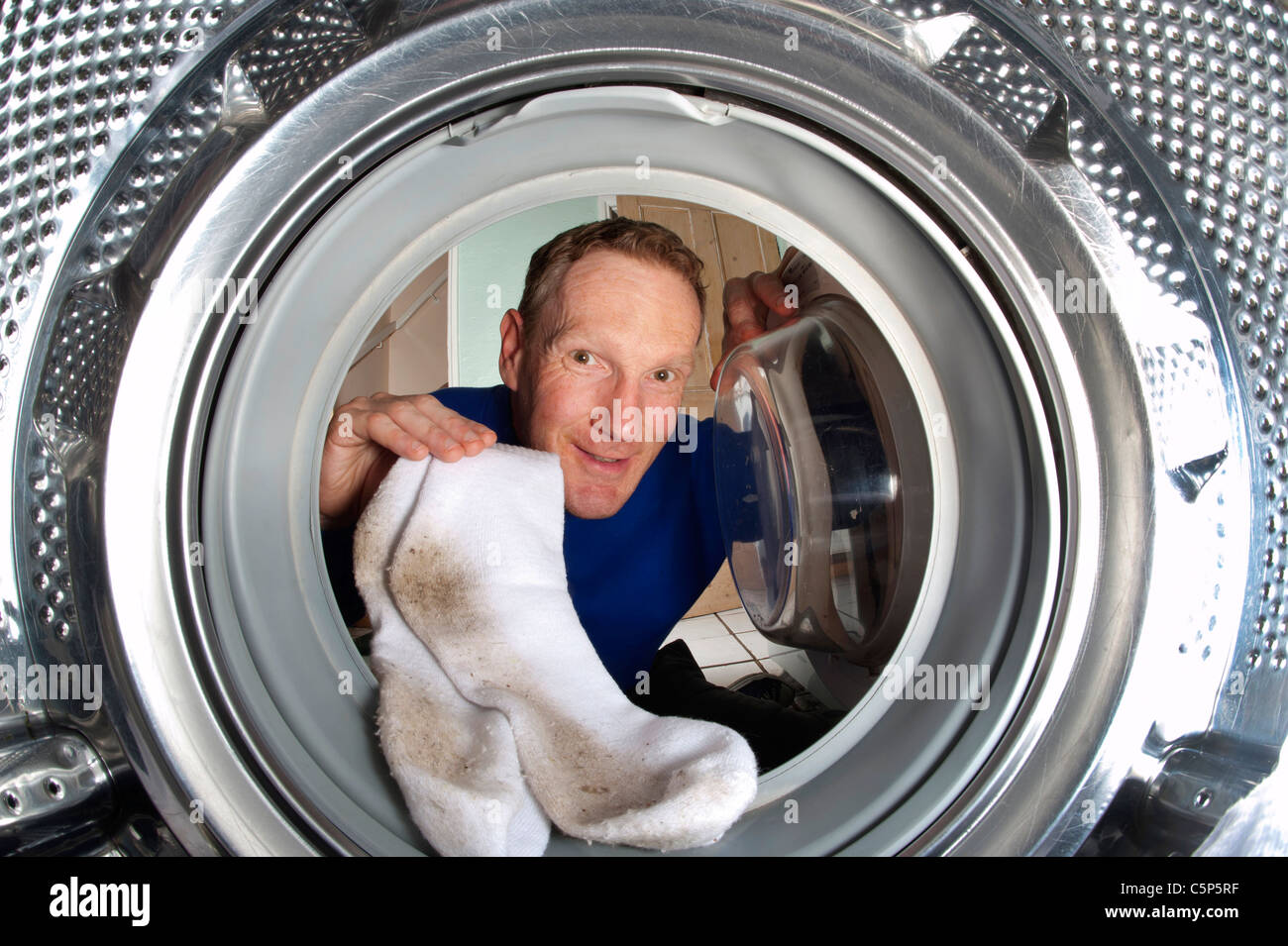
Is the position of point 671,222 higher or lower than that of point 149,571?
higher

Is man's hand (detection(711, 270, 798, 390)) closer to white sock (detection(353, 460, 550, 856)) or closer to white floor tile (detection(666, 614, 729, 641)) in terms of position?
white floor tile (detection(666, 614, 729, 641))

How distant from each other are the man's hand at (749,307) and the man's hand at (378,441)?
419mm

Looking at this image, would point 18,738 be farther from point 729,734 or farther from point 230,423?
point 729,734

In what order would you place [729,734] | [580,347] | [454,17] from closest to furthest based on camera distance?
[454,17], [729,734], [580,347]

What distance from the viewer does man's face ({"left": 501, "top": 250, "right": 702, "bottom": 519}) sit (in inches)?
35.2

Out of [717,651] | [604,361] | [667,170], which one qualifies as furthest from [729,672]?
[667,170]

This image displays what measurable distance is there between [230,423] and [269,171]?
143mm

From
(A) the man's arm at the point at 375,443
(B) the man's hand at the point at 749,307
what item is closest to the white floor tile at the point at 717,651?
(B) the man's hand at the point at 749,307

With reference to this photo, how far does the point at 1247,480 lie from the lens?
1.44ft

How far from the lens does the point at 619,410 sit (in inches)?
36.6

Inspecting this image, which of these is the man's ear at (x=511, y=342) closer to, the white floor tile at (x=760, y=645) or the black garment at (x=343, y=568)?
the black garment at (x=343, y=568)

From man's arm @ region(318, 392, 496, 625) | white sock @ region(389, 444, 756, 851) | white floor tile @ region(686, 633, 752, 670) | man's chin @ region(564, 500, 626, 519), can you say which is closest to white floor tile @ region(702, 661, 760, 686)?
white floor tile @ region(686, 633, 752, 670)

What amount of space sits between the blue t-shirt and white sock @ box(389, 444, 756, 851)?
11.6 inches
